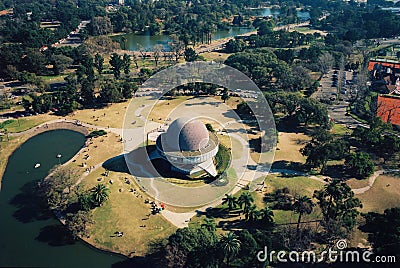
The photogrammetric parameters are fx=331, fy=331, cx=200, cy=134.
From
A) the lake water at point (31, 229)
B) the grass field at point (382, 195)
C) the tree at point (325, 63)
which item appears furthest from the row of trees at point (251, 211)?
the tree at point (325, 63)

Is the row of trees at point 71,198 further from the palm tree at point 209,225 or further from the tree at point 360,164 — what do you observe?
the tree at point 360,164

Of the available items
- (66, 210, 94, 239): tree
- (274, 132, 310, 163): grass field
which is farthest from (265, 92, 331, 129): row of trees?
(66, 210, 94, 239): tree

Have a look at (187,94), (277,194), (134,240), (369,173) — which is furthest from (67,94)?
(369,173)

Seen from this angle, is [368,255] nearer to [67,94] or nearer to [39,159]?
[39,159]

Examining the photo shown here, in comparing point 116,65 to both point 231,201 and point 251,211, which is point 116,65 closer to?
point 231,201

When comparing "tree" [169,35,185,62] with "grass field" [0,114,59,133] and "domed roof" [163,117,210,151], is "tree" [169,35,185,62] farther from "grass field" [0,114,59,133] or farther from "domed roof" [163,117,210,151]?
"domed roof" [163,117,210,151]

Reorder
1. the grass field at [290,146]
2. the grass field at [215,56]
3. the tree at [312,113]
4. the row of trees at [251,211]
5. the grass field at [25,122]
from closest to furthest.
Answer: the row of trees at [251,211] < the grass field at [290,146] < the tree at [312,113] < the grass field at [25,122] < the grass field at [215,56]
